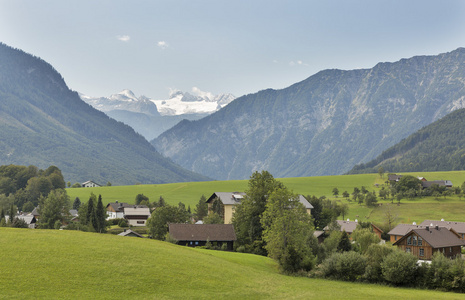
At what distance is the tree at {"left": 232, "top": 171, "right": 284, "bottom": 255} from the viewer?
277 ft

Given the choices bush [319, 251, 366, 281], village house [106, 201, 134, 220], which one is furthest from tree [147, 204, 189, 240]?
village house [106, 201, 134, 220]

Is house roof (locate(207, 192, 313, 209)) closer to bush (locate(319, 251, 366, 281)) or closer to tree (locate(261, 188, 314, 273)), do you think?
tree (locate(261, 188, 314, 273))

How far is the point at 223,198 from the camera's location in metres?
121

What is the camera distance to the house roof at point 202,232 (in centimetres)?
8544

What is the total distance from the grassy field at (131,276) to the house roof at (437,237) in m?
44.4

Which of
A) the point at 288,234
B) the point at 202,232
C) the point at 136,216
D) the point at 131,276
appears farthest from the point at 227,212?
the point at 131,276

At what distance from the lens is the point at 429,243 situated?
8806 cm

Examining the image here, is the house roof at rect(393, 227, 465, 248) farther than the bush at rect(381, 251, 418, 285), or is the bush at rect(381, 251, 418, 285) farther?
the house roof at rect(393, 227, 465, 248)

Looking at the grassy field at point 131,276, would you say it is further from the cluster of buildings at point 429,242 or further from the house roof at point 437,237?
the house roof at point 437,237

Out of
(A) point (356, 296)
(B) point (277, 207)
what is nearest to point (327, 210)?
(B) point (277, 207)

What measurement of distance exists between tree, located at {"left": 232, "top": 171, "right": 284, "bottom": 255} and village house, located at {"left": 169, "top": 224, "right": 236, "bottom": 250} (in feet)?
7.60

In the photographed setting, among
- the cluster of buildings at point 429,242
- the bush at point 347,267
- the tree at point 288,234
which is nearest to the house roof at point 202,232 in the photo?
the tree at point 288,234

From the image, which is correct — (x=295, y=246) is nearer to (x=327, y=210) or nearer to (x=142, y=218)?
(x=327, y=210)

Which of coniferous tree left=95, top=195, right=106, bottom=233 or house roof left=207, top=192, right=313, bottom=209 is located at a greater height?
house roof left=207, top=192, right=313, bottom=209
